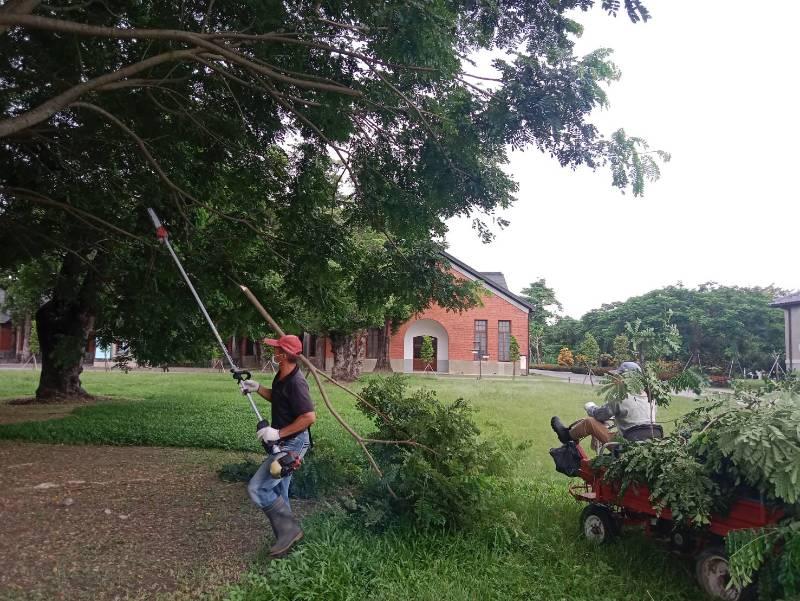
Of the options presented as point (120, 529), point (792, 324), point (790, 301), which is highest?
point (790, 301)

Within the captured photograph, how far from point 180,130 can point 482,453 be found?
229 inches

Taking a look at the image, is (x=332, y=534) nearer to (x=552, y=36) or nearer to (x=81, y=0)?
(x=552, y=36)

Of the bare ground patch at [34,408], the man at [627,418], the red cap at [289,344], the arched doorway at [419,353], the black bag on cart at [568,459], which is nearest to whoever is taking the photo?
the red cap at [289,344]

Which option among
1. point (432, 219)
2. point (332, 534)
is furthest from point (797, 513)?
point (432, 219)

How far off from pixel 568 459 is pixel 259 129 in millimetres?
5795

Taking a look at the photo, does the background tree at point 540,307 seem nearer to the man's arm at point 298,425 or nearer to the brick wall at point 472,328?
the brick wall at point 472,328

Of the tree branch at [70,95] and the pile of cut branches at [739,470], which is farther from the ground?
the tree branch at [70,95]

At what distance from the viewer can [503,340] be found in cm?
3888

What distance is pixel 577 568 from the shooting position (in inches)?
198

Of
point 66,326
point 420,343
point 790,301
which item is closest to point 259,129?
point 66,326

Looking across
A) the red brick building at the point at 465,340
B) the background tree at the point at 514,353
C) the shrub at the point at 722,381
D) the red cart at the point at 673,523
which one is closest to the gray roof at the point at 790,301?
the red brick building at the point at 465,340

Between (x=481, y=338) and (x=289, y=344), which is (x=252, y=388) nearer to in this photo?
(x=289, y=344)

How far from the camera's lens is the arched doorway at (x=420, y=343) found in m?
39.5

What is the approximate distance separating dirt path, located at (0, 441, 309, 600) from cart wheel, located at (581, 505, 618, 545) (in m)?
2.72
